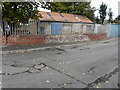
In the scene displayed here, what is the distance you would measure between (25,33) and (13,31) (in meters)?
0.97

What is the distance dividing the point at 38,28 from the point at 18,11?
2255 mm

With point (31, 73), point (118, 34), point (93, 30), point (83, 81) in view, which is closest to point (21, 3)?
point (31, 73)

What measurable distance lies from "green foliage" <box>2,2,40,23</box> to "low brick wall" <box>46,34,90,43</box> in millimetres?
2800

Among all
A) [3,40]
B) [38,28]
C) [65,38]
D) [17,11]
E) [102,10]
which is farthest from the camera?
[102,10]

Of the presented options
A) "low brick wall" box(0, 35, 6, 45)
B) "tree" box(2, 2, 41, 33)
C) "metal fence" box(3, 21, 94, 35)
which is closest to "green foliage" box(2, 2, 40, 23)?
"tree" box(2, 2, 41, 33)

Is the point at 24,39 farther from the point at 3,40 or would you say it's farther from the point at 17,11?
the point at 17,11

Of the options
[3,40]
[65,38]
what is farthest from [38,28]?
[65,38]

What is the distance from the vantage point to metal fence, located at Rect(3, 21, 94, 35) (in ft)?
28.6

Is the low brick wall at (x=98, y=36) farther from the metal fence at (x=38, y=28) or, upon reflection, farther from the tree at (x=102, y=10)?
the tree at (x=102, y=10)

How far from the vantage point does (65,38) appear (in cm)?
1227

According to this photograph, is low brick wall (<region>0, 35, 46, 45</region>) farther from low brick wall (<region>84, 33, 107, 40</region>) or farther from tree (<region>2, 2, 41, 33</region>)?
low brick wall (<region>84, 33, 107, 40</region>)

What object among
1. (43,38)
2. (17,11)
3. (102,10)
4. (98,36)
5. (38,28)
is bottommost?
(43,38)

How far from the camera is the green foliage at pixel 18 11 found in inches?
327

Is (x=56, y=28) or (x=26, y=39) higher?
(x=56, y=28)
